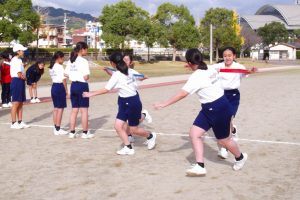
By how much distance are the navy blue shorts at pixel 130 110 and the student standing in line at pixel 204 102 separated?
4.05 feet

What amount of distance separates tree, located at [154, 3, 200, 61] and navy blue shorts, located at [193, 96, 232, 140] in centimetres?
4858

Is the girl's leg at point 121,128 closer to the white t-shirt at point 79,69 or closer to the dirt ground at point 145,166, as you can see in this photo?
the dirt ground at point 145,166

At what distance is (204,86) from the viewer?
5457mm

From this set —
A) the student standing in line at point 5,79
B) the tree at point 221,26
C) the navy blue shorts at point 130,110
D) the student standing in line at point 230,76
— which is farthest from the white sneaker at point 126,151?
the tree at point 221,26

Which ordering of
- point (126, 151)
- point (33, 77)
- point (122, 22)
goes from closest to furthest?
point (126, 151) → point (33, 77) → point (122, 22)

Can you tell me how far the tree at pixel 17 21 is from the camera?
3969 cm

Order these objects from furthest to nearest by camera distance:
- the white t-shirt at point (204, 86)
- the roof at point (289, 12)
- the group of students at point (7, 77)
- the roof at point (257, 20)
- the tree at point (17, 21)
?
the roof at point (289, 12) < the roof at point (257, 20) < the tree at point (17, 21) < the group of students at point (7, 77) < the white t-shirt at point (204, 86)

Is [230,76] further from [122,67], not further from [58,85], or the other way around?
[58,85]

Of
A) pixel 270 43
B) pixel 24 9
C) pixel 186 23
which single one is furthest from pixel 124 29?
pixel 270 43

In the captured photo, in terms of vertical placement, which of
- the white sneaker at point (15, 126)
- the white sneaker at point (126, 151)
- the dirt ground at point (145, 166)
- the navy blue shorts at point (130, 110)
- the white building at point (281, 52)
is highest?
the white building at point (281, 52)

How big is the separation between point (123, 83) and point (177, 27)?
48.7 meters

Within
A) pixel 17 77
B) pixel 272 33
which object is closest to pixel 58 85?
pixel 17 77

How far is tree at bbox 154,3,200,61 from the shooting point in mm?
54375

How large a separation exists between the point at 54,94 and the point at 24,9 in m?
35.0
